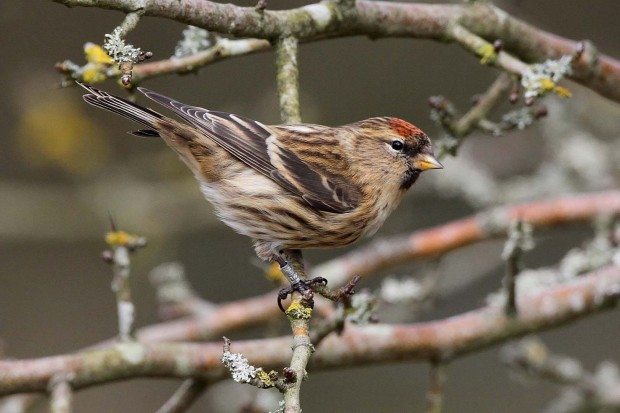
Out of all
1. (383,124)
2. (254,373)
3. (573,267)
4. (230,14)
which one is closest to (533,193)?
(573,267)

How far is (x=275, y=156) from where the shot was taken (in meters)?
3.75

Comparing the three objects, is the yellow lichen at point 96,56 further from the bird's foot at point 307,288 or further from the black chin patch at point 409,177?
the black chin patch at point 409,177

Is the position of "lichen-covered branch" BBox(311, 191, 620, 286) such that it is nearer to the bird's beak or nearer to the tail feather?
the bird's beak

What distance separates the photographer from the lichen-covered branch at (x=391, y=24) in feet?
9.61

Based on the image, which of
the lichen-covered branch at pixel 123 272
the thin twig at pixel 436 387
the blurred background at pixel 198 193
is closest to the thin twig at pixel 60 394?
the lichen-covered branch at pixel 123 272

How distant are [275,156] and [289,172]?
0.28 ft

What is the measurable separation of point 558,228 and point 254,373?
2717 mm

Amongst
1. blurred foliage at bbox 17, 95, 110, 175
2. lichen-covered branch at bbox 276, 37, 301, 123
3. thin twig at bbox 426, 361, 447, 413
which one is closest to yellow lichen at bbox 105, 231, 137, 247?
lichen-covered branch at bbox 276, 37, 301, 123

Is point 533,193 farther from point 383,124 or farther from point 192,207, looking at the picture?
point 192,207

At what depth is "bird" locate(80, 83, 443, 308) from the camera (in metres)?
3.70

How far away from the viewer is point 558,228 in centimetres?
474

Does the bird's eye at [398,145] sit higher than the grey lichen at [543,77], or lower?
higher

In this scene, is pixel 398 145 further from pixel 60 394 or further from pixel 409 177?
pixel 60 394

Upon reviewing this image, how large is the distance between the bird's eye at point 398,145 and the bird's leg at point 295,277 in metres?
0.71
